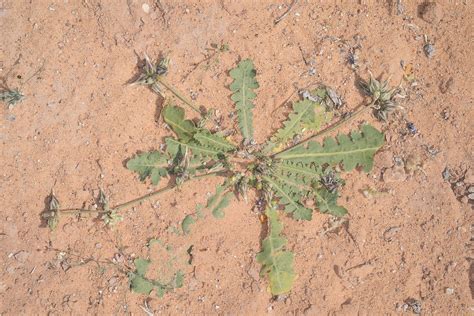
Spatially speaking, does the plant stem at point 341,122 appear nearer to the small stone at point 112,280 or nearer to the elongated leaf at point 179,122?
the elongated leaf at point 179,122

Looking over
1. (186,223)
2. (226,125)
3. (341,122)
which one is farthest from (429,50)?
(186,223)

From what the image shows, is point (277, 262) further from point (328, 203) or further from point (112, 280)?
point (112, 280)

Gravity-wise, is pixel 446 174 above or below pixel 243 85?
below

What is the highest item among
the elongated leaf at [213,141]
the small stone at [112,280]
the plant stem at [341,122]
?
the elongated leaf at [213,141]

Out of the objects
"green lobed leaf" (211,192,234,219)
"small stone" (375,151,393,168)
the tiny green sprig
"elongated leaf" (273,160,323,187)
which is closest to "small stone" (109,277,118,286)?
"green lobed leaf" (211,192,234,219)

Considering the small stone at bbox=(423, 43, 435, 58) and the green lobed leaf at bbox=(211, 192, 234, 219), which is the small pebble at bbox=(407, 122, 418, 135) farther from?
the green lobed leaf at bbox=(211, 192, 234, 219)

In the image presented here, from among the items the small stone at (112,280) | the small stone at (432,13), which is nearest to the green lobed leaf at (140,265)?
the small stone at (112,280)

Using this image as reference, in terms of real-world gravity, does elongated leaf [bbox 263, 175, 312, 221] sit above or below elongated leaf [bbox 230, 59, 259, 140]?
below

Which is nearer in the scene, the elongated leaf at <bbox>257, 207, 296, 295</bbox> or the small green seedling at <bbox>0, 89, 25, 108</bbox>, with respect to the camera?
the elongated leaf at <bbox>257, 207, 296, 295</bbox>
